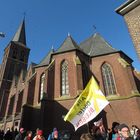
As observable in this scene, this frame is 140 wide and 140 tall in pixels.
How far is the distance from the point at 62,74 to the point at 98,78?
4543 mm

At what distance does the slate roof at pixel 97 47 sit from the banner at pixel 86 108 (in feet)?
53.7

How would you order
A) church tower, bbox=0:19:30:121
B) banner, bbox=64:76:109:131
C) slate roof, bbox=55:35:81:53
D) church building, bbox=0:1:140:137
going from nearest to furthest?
banner, bbox=64:76:109:131 → church building, bbox=0:1:140:137 → slate roof, bbox=55:35:81:53 → church tower, bbox=0:19:30:121

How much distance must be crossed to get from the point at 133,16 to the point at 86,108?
600 centimetres

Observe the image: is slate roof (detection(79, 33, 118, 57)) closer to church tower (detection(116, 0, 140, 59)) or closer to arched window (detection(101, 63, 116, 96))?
arched window (detection(101, 63, 116, 96))

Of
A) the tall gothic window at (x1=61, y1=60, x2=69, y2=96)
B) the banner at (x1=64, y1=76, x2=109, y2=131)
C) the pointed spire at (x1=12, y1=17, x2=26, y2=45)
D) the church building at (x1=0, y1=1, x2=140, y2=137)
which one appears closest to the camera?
the banner at (x1=64, y1=76, x2=109, y2=131)

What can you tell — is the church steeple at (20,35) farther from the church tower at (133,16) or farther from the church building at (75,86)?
the church tower at (133,16)

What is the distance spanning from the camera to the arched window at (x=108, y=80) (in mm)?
18969

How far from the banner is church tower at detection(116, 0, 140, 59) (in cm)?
387

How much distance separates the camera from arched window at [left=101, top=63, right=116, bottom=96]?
1897cm

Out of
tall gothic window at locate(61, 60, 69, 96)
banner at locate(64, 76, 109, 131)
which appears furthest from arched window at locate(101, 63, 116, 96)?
banner at locate(64, 76, 109, 131)

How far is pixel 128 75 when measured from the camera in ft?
59.0

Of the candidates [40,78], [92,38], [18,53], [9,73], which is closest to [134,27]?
A: [40,78]

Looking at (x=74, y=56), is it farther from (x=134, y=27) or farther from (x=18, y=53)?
(x=18, y=53)

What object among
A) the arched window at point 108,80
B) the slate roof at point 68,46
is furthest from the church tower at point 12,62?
the arched window at point 108,80
